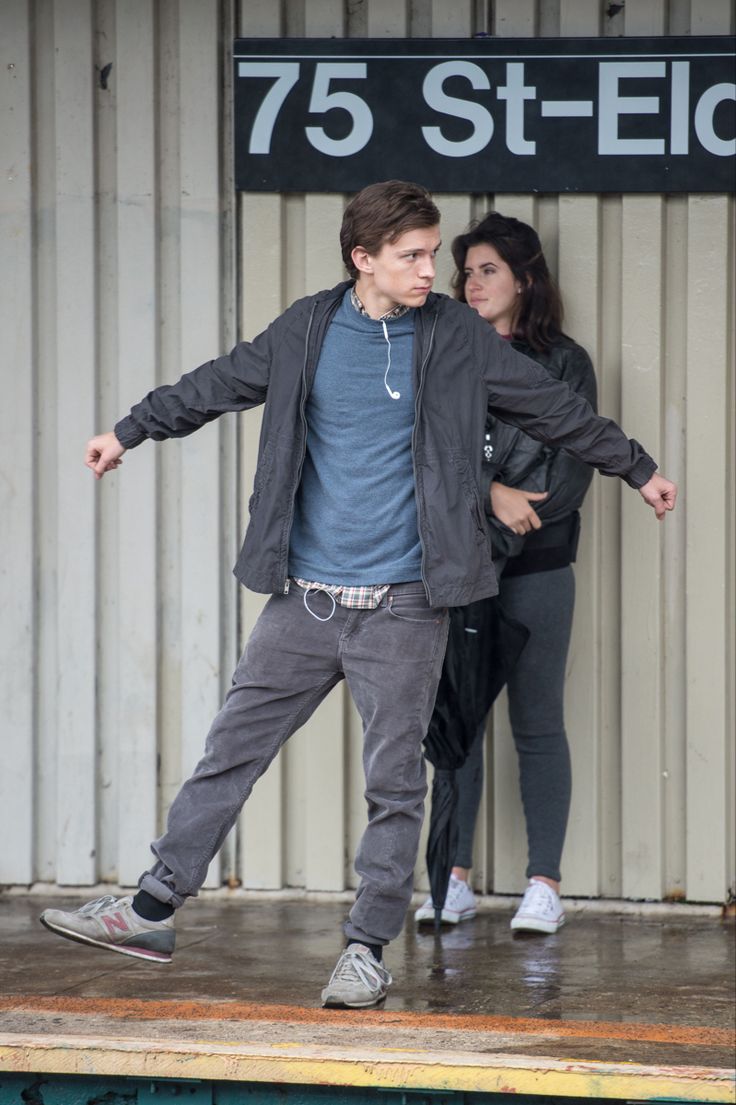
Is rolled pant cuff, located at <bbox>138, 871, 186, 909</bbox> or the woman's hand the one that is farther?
the woman's hand

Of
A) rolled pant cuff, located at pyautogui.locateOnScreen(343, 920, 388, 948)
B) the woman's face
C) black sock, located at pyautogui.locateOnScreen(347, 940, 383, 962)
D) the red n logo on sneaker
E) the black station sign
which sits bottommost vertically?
black sock, located at pyautogui.locateOnScreen(347, 940, 383, 962)

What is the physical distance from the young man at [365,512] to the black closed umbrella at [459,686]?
754mm

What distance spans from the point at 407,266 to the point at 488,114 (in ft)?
5.08

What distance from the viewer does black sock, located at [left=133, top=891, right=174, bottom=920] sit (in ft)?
12.5

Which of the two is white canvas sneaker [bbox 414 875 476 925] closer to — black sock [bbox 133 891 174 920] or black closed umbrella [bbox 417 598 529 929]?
black closed umbrella [bbox 417 598 529 929]

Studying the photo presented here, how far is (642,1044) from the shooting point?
3.32 m

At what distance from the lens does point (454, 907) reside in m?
4.88

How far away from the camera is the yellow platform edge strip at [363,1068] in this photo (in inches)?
119

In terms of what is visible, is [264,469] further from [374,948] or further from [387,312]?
[374,948]

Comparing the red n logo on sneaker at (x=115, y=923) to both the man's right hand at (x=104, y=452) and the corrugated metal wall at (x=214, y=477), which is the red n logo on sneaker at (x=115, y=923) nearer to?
the man's right hand at (x=104, y=452)

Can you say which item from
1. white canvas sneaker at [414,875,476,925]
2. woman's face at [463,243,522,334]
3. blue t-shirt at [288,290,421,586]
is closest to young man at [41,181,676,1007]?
blue t-shirt at [288,290,421,586]

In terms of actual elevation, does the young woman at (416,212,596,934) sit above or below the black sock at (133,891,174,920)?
above

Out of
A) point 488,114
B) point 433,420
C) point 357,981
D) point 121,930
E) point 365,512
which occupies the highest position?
point 488,114

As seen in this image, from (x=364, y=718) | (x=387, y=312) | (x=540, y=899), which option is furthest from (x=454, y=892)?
(x=387, y=312)
